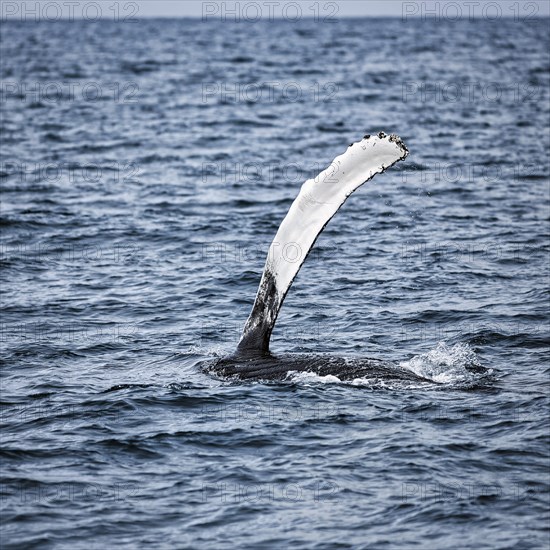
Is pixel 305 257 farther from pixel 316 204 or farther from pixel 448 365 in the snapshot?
pixel 448 365

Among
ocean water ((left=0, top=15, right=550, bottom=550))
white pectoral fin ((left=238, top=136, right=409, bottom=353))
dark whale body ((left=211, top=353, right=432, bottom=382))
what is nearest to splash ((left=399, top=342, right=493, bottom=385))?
ocean water ((left=0, top=15, right=550, bottom=550))

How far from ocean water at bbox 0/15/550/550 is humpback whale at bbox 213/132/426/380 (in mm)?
218

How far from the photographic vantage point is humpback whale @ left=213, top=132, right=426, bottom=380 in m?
11.1

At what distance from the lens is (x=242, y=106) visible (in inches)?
Result: 1740

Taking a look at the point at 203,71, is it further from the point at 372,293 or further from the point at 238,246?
the point at 372,293

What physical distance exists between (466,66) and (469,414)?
5086 cm

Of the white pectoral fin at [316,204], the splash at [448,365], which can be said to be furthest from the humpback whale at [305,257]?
the splash at [448,365]

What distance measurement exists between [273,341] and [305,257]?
125 inches

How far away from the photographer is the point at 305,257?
11.2 metres

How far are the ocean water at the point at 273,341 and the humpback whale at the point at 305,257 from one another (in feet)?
0.72

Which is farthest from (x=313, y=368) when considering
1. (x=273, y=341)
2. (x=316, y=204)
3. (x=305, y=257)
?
(x=273, y=341)

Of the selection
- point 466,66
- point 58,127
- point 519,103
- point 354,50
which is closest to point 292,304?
point 58,127

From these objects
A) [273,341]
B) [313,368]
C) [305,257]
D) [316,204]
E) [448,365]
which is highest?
[316,204]

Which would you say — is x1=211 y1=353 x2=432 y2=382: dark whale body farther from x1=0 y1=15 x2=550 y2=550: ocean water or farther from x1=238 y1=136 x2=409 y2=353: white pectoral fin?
x1=238 y1=136 x2=409 y2=353: white pectoral fin
